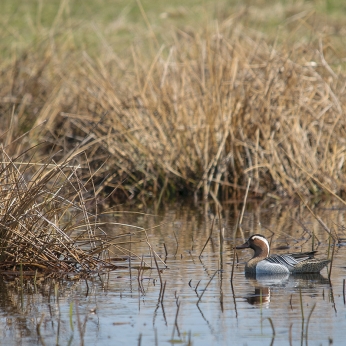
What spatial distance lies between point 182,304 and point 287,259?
143cm

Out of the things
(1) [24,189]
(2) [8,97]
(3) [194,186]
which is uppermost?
(1) [24,189]

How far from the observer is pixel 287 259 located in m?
6.98

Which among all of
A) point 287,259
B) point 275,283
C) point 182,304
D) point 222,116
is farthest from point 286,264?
point 222,116

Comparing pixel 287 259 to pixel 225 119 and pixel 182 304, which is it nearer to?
pixel 182 304

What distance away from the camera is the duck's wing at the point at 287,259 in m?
6.92

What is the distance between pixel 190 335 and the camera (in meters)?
5.05

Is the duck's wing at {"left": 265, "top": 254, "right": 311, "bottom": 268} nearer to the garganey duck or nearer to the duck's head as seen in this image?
the garganey duck

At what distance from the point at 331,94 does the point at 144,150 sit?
2685 mm

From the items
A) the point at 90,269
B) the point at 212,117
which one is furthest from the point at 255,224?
the point at 90,269

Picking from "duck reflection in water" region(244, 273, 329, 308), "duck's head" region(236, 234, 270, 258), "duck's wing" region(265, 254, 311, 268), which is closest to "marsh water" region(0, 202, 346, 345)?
"duck reflection in water" region(244, 273, 329, 308)

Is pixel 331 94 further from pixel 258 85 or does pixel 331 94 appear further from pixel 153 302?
pixel 153 302

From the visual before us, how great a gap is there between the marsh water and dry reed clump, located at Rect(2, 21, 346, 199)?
3.21m

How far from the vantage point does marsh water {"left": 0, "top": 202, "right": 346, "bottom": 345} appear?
5102mm

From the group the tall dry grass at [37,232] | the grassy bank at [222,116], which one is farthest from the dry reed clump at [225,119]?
the tall dry grass at [37,232]
